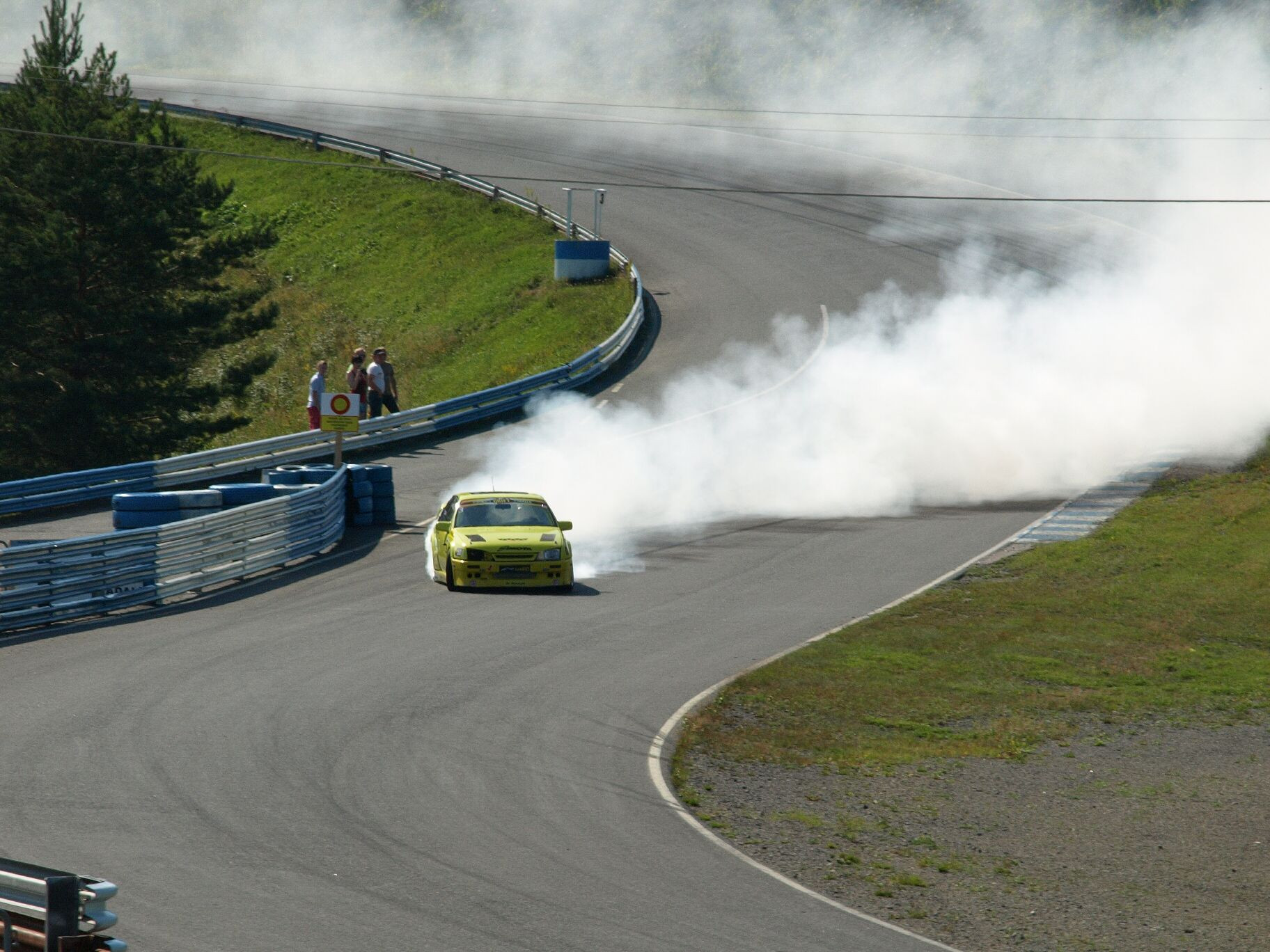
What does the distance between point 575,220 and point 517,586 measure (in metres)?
35.2

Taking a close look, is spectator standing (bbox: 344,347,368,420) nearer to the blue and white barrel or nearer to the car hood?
the car hood

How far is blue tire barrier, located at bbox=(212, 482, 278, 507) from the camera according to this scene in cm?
2169

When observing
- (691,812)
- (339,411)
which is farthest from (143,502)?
(691,812)

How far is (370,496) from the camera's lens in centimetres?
2419

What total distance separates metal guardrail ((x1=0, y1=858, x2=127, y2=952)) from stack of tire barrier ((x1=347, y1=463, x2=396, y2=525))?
58.8 feet

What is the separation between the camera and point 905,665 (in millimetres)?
16375

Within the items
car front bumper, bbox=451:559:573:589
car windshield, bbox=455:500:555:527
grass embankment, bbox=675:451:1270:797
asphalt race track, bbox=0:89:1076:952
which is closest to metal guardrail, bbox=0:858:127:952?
asphalt race track, bbox=0:89:1076:952

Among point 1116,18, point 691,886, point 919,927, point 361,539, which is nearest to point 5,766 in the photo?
point 691,886

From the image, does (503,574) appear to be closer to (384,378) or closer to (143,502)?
(143,502)

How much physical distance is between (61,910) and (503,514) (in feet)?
48.1

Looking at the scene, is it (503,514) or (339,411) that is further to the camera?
(339,411)

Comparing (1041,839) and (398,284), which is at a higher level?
(398,284)

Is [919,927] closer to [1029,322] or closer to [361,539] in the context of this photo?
[361,539]

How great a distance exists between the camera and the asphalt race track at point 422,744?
8.60 metres
